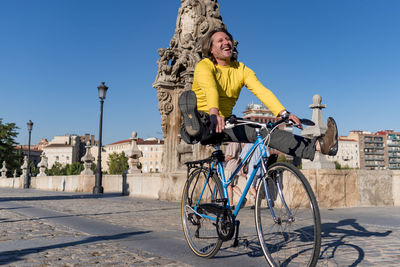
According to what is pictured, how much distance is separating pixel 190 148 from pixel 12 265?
9060 mm

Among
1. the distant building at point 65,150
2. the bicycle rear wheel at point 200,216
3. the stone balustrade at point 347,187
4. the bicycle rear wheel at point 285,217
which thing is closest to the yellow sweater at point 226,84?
the bicycle rear wheel at point 200,216

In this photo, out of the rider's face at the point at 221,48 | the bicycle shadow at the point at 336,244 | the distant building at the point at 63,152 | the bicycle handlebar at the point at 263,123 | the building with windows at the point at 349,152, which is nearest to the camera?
the bicycle shadow at the point at 336,244

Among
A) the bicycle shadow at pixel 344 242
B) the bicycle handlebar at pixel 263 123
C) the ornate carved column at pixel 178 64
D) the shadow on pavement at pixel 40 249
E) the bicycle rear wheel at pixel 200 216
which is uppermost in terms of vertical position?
the ornate carved column at pixel 178 64

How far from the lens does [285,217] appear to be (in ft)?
9.55

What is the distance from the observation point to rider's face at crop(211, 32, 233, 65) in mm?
3865

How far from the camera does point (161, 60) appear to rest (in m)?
13.3

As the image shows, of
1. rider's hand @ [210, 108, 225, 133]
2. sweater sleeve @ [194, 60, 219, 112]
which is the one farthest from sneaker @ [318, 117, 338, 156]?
sweater sleeve @ [194, 60, 219, 112]

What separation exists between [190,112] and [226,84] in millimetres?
723

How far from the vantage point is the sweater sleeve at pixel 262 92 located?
3452 mm

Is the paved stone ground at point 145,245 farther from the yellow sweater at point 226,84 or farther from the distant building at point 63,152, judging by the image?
the distant building at point 63,152

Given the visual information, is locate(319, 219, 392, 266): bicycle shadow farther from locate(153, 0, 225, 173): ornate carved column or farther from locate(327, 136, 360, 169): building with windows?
locate(327, 136, 360, 169): building with windows

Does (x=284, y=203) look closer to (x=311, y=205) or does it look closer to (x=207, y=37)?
(x=311, y=205)

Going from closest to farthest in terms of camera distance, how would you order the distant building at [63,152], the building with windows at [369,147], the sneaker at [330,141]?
the sneaker at [330,141] → the distant building at [63,152] → the building with windows at [369,147]

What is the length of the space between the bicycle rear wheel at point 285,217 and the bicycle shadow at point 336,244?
24 millimetres
